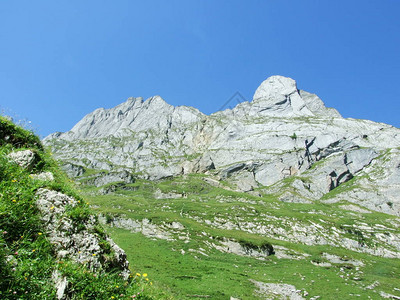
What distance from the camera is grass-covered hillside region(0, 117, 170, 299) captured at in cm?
530

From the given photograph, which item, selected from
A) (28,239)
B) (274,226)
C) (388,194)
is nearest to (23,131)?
(28,239)

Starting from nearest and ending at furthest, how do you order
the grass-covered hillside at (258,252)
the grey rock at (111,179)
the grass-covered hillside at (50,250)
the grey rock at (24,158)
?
the grass-covered hillside at (50,250) → the grey rock at (24,158) → the grass-covered hillside at (258,252) → the grey rock at (111,179)

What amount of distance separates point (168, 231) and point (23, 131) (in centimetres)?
4432

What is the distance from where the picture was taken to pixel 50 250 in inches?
257

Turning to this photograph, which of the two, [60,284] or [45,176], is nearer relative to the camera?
[60,284]

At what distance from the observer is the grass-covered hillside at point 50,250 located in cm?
530

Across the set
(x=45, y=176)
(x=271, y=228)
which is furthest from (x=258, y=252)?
(x=45, y=176)

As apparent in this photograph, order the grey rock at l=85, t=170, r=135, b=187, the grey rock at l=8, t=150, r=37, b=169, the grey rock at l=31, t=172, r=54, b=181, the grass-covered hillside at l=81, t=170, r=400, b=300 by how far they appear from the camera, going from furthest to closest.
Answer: the grey rock at l=85, t=170, r=135, b=187 < the grass-covered hillside at l=81, t=170, r=400, b=300 < the grey rock at l=8, t=150, r=37, b=169 < the grey rock at l=31, t=172, r=54, b=181

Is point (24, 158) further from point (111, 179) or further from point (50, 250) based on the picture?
point (111, 179)

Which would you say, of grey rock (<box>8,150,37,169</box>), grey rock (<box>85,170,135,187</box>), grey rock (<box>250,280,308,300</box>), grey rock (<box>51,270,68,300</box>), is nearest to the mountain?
grey rock (<box>250,280,308,300</box>)

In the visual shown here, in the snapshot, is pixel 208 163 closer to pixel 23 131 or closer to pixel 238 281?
pixel 238 281

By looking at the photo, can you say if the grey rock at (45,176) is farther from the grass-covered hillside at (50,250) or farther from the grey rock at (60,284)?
the grey rock at (60,284)

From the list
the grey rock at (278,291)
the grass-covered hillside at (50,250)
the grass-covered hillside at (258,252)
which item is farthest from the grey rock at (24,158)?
the grey rock at (278,291)

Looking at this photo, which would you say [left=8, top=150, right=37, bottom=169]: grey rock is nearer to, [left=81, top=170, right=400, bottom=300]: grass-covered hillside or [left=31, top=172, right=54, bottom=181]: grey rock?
[left=31, top=172, right=54, bottom=181]: grey rock
